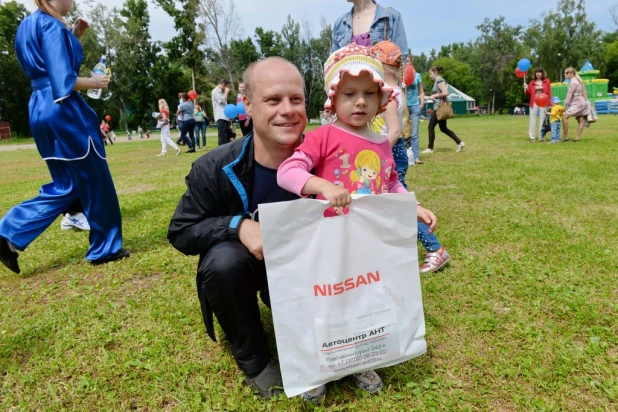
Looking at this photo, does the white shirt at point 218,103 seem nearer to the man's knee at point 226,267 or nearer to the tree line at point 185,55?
the man's knee at point 226,267

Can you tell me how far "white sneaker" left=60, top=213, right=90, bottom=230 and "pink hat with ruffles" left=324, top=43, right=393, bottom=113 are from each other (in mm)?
3577

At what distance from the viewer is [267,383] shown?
1.82m

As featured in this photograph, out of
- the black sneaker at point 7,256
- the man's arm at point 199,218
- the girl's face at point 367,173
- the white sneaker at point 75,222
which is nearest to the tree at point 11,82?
the white sneaker at point 75,222

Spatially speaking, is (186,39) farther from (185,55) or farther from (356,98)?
(356,98)

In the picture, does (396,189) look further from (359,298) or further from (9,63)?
(9,63)

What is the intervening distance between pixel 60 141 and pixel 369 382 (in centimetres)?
281

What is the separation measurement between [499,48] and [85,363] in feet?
225

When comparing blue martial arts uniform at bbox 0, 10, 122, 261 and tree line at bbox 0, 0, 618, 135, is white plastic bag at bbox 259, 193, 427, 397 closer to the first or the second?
blue martial arts uniform at bbox 0, 10, 122, 261

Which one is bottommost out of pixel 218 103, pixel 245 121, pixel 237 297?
pixel 237 297

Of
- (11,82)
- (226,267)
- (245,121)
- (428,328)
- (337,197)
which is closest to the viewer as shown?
(337,197)

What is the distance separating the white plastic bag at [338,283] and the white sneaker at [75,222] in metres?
3.64

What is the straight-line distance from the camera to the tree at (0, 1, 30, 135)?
3847cm

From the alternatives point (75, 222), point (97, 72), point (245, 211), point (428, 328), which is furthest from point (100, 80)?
point (428, 328)

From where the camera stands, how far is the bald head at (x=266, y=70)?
1746 millimetres
